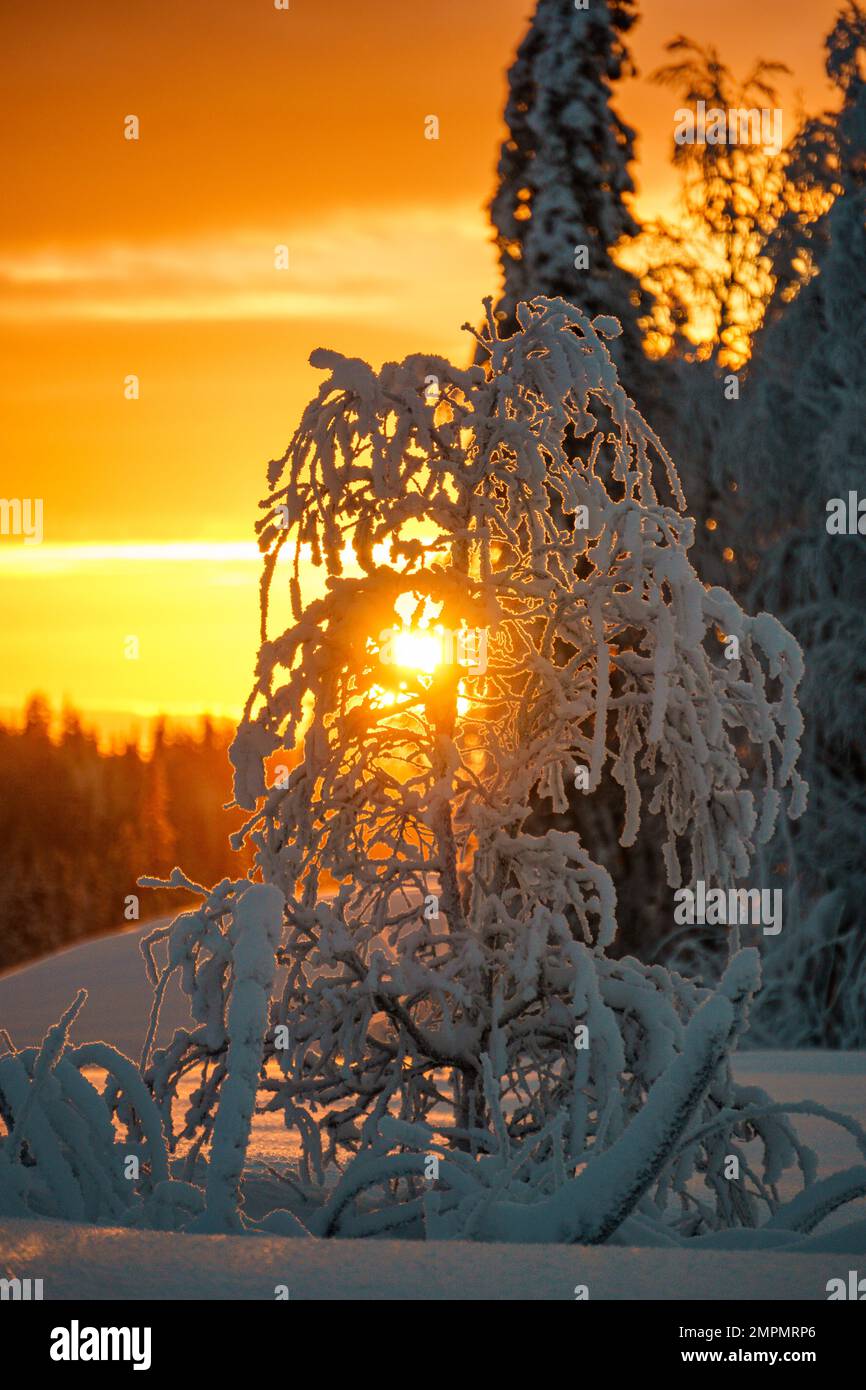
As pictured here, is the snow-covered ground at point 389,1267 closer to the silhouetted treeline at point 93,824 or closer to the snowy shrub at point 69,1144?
the snowy shrub at point 69,1144

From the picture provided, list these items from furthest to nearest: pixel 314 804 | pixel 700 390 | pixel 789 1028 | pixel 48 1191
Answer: pixel 700 390 < pixel 789 1028 < pixel 314 804 < pixel 48 1191

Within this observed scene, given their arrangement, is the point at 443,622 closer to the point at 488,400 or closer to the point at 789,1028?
the point at 488,400

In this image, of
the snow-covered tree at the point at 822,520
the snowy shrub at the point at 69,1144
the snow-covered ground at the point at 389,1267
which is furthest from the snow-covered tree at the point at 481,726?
the snow-covered tree at the point at 822,520

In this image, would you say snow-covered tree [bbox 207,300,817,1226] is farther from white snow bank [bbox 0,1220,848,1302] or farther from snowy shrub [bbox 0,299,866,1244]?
white snow bank [bbox 0,1220,848,1302]

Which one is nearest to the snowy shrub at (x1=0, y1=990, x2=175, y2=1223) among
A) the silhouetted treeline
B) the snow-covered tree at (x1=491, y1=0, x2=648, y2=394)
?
the snow-covered tree at (x1=491, y1=0, x2=648, y2=394)

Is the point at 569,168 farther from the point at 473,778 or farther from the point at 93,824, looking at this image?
the point at 93,824

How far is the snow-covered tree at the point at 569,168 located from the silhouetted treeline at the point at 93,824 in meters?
22.6

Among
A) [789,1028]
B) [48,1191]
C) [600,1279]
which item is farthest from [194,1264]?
[789,1028]

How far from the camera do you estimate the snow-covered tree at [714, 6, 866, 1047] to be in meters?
14.5

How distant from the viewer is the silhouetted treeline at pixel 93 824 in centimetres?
4072

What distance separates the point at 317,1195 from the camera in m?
5.66

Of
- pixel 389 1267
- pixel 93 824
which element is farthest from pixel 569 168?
pixel 93 824

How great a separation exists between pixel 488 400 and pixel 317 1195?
112 inches

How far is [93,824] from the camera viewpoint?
4322cm
